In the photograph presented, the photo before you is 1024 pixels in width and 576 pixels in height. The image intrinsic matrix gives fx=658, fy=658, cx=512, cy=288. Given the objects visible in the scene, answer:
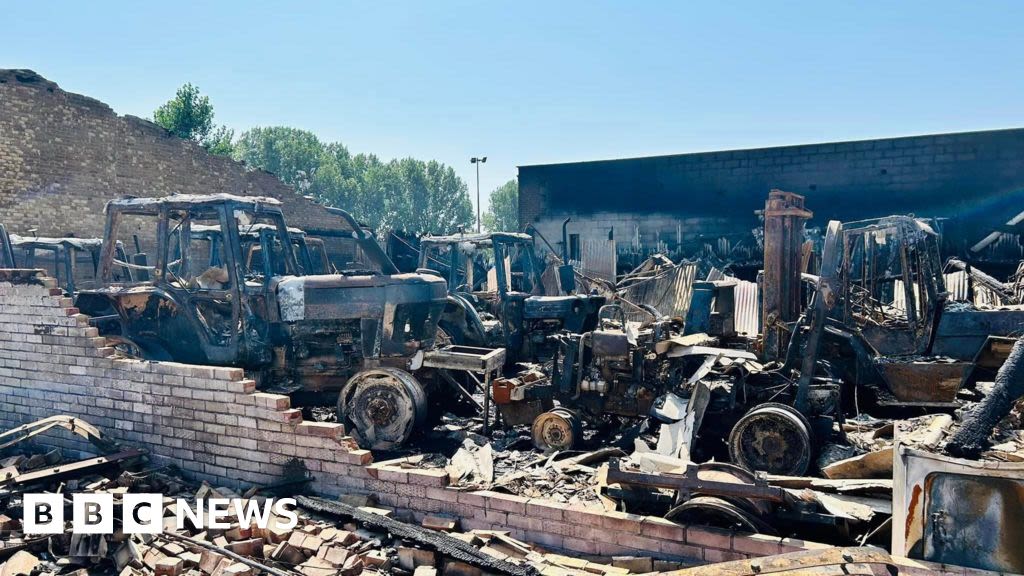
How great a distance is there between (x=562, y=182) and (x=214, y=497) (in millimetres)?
17520

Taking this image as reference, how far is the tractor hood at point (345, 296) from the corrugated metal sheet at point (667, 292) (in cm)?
746

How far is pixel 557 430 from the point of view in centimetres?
656

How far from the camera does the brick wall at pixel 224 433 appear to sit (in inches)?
176

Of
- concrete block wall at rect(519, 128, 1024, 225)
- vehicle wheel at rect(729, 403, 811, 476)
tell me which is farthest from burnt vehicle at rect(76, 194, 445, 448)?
concrete block wall at rect(519, 128, 1024, 225)

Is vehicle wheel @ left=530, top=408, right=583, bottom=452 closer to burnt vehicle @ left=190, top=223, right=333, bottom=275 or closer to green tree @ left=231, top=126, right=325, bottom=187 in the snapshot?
burnt vehicle @ left=190, top=223, right=333, bottom=275

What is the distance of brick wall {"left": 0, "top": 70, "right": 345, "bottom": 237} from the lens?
15477 mm

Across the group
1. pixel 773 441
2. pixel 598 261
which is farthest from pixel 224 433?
pixel 598 261

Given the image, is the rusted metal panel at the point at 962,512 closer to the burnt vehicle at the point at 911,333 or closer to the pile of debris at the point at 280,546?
the pile of debris at the point at 280,546

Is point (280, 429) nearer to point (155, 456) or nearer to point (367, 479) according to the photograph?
point (367, 479)

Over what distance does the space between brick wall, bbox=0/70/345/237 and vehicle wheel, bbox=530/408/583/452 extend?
15.0m

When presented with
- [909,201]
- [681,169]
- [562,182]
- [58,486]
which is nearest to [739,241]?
[681,169]

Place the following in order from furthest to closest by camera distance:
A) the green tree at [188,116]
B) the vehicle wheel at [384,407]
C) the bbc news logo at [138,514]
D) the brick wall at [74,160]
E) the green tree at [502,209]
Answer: the green tree at [502,209] < the green tree at [188,116] < the brick wall at [74,160] < the vehicle wheel at [384,407] < the bbc news logo at [138,514]

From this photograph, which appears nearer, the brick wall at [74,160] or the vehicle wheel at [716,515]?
the vehicle wheel at [716,515]

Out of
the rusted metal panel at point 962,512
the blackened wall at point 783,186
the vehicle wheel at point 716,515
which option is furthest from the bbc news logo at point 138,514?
the blackened wall at point 783,186
